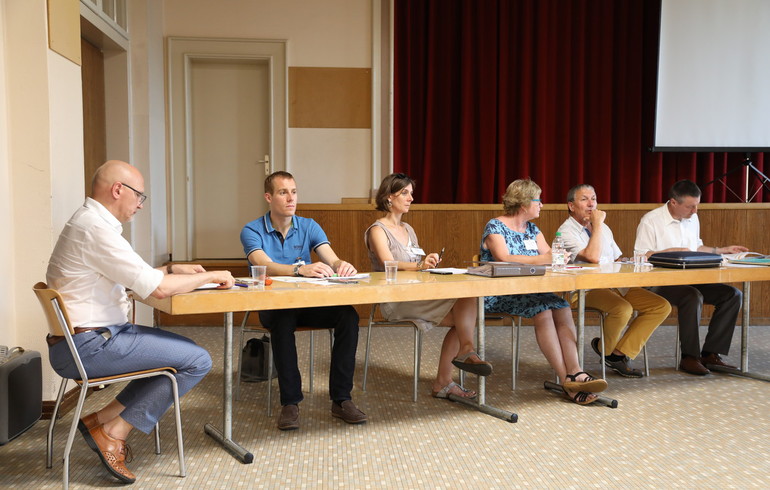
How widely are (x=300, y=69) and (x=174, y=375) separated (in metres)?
4.32

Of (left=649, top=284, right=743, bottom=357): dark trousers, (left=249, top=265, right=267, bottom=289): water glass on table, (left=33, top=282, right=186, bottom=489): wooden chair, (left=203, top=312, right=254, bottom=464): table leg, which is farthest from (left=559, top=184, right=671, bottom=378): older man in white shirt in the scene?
(left=33, top=282, right=186, bottom=489): wooden chair

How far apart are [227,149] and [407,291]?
4116mm

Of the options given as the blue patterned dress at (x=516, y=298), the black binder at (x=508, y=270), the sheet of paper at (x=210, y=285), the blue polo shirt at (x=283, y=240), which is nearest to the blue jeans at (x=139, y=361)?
the sheet of paper at (x=210, y=285)

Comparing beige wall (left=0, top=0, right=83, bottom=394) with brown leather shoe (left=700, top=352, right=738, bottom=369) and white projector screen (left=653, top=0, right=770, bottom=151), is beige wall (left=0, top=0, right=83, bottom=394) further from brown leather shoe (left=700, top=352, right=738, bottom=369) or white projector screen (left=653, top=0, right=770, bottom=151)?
white projector screen (left=653, top=0, right=770, bottom=151)

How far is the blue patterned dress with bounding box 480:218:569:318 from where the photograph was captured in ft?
11.3

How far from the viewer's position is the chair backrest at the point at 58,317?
212 cm

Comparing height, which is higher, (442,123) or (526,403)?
(442,123)

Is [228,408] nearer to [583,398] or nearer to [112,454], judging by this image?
[112,454]

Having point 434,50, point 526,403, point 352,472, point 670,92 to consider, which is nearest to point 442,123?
point 434,50

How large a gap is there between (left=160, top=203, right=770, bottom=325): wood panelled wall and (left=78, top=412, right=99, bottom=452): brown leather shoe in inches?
123

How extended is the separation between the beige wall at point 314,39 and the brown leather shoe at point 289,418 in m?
3.52

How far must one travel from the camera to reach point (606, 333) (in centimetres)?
382

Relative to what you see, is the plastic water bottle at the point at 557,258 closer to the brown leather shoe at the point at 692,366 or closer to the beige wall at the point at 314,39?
the brown leather shoe at the point at 692,366

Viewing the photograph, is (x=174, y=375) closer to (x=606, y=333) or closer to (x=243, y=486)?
(x=243, y=486)
